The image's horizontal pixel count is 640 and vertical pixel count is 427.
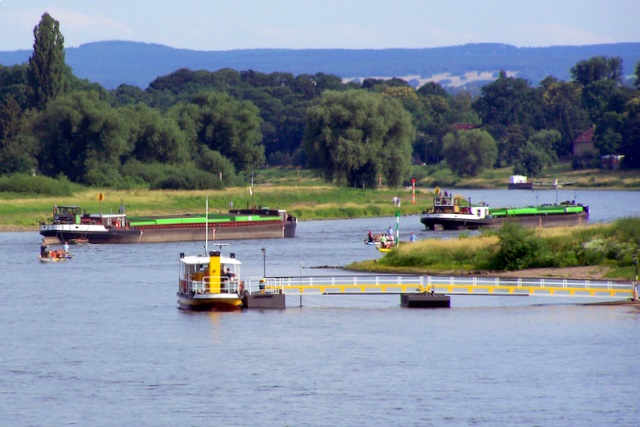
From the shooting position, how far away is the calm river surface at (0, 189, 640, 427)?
44.4 metres

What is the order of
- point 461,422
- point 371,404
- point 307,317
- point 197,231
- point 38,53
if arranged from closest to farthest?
1. point 461,422
2. point 371,404
3. point 307,317
4. point 197,231
5. point 38,53

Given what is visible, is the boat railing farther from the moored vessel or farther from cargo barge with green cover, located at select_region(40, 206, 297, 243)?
cargo barge with green cover, located at select_region(40, 206, 297, 243)

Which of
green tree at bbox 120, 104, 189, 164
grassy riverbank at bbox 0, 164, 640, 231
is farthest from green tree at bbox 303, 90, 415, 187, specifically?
green tree at bbox 120, 104, 189, 164

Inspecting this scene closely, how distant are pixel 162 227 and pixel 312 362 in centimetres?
6805

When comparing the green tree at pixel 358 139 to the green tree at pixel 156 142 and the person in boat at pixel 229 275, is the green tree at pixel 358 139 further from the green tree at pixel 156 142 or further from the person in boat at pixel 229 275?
the person in boat at pixel 229 275

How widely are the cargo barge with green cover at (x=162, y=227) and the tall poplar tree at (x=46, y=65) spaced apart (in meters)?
43.8

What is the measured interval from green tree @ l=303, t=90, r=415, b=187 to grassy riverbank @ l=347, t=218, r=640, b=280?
7837 cm

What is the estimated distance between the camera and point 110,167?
158m

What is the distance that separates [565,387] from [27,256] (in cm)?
5959

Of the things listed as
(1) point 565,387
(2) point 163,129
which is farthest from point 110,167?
(1) point 565,387

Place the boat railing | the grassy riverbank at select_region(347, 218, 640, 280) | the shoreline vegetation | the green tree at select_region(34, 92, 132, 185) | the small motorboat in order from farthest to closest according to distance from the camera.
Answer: the green tree at select_region(34, 92, 132, 185)
the small motorboat
the shoreline vegetation
the grassy riverbank at select_region(347, 218, 640, 280)
the boat railing

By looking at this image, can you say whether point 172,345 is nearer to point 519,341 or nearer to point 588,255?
point 519,341

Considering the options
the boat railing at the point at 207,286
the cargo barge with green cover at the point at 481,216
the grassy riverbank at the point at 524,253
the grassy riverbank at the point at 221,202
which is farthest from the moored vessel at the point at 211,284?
the grassy riverbank at the point at 221,202

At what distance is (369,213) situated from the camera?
156 metres
